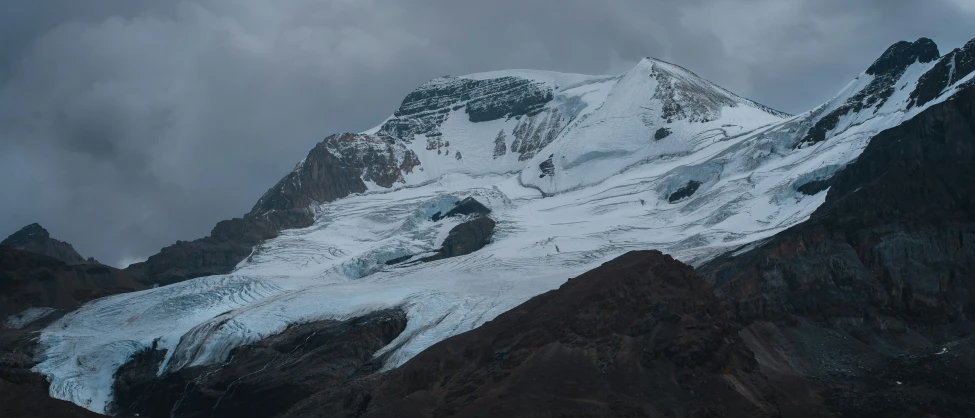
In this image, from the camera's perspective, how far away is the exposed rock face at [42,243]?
561ft

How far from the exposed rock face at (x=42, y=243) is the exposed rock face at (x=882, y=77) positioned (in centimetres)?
11982

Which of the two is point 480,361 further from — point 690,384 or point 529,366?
point 690,384

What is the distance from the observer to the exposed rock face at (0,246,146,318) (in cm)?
13338

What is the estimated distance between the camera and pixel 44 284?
137250 millimetres

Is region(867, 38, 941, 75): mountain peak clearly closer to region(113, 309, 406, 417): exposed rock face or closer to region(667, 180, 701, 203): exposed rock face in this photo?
region(667, 180, 701, 203): exposed rock face

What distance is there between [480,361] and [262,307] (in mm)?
49729

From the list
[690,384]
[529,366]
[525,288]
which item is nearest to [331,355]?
[525,288]

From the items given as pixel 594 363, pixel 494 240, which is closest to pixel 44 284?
pixel 494 240

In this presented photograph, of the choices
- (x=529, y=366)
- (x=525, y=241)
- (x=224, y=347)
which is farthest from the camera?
(x=525, y=241)

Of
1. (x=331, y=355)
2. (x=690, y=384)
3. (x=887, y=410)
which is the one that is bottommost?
(x=887, y=410)

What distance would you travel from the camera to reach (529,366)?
239 feet

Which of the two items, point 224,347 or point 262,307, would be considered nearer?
point 224,347

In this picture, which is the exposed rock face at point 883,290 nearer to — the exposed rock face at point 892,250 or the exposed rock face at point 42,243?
the exposed rock face at point 892,250

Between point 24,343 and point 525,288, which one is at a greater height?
point 24,343
